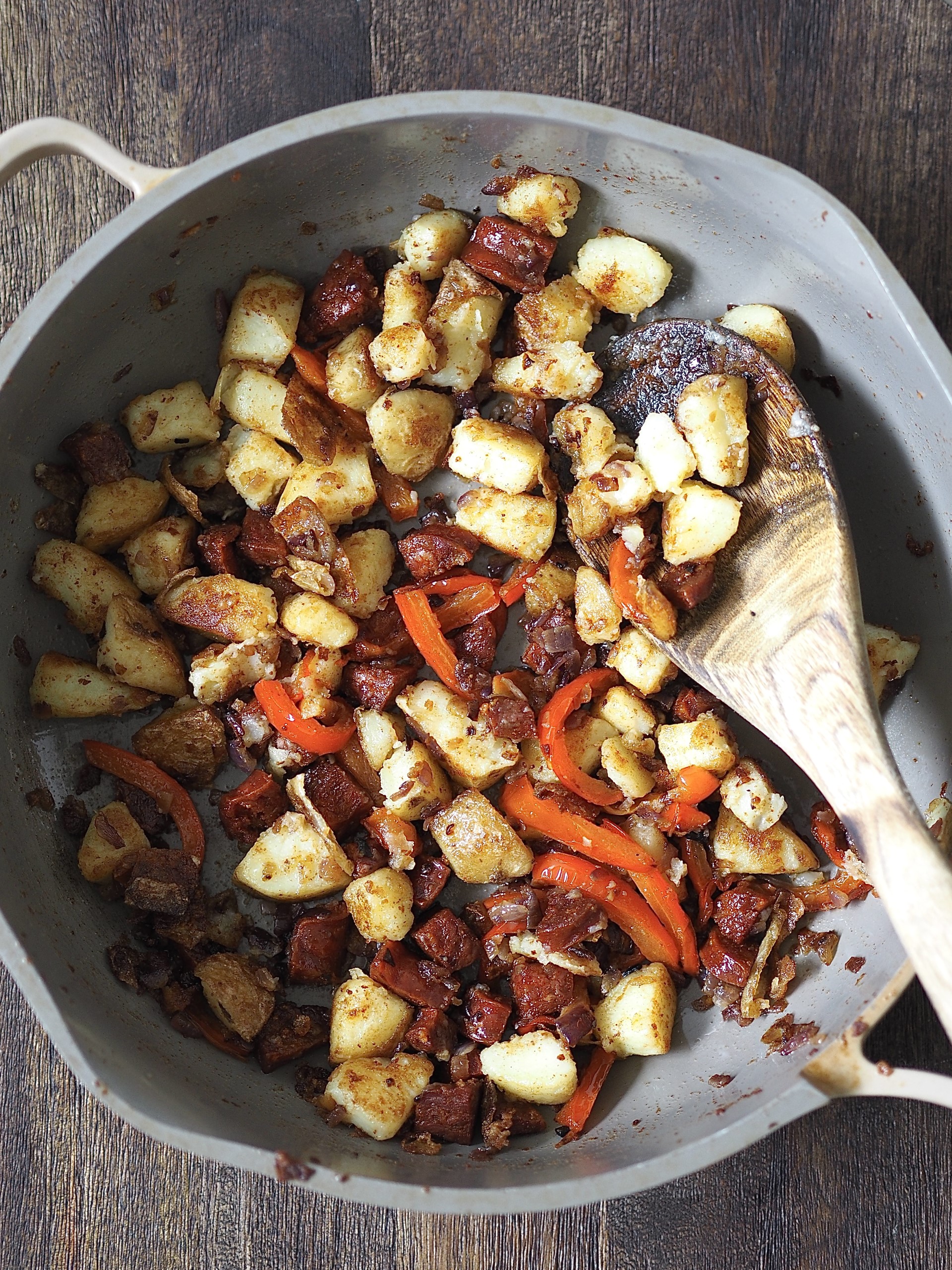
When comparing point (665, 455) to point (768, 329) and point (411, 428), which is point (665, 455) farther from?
point (411, 428)

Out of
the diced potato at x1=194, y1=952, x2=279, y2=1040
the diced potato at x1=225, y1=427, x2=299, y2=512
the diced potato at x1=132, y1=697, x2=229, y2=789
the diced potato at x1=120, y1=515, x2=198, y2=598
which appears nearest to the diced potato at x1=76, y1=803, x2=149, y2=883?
the diced potato at x1=132, y1=697, x2=229, y2=789

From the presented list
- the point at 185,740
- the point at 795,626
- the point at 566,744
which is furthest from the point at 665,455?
the point at 185,740

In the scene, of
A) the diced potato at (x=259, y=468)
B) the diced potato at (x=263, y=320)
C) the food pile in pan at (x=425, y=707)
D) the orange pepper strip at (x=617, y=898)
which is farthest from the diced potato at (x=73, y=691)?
the orange pepper strip at (x=617, y=898)

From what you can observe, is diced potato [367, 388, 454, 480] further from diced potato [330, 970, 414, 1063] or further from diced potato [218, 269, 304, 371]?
diced potato [330, 970, 414, 1063]

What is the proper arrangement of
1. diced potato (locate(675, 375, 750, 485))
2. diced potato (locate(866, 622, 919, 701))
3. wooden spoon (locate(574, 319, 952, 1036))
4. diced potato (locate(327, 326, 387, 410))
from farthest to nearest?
diced potato (locate(327, 326, 387, 410))
diced potato (locate(866, 622, 919, 701))
diced potato (locate(675, 375, 750, 485))
wooden spoon (locate(574, 319, 952, 1036))

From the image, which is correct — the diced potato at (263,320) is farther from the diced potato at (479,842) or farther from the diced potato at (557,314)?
the diced potato at (479,842)

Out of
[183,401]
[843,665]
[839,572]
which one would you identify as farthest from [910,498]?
[183,401]
